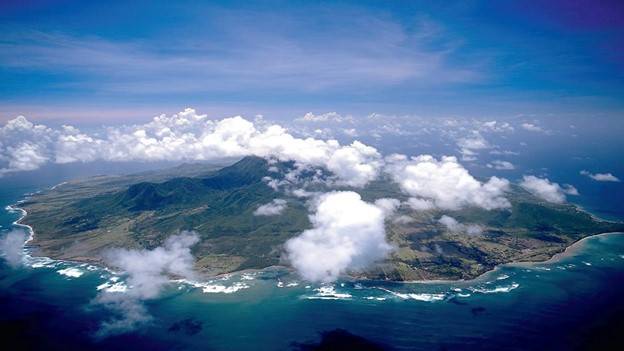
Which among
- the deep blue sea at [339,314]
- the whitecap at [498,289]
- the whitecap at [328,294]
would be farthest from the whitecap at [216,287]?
the whitecap at [498,289]

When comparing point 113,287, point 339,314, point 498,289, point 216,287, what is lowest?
point 339,314

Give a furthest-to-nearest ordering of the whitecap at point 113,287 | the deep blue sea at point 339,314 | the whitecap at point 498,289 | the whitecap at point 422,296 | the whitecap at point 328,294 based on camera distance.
Result: the whitecap at point 113,287
the whitecap at point 498,289
the whitecap at point 328,294
the whitecap at point 422,296
the deep blue sea at point 339,314

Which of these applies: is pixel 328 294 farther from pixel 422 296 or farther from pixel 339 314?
pixel 422 296

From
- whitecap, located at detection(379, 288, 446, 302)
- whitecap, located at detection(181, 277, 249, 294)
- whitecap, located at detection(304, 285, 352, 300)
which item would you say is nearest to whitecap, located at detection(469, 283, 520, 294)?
whitecap, located at detection(379, 288, 446, 302)

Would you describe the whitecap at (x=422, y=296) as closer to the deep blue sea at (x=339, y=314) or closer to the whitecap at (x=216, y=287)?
the deep blue sea at (x=339, y=314)

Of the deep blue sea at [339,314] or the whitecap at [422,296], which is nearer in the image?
the deep blue sea at [339,314]

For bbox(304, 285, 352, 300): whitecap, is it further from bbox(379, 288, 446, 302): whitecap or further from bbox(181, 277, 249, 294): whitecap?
bbox(181, 277, 249, 294): whitecap

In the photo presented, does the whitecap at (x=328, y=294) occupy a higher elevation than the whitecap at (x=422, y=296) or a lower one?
lower

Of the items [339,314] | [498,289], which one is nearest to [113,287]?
[339,314]

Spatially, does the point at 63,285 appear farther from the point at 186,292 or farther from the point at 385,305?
the point at 385,305
